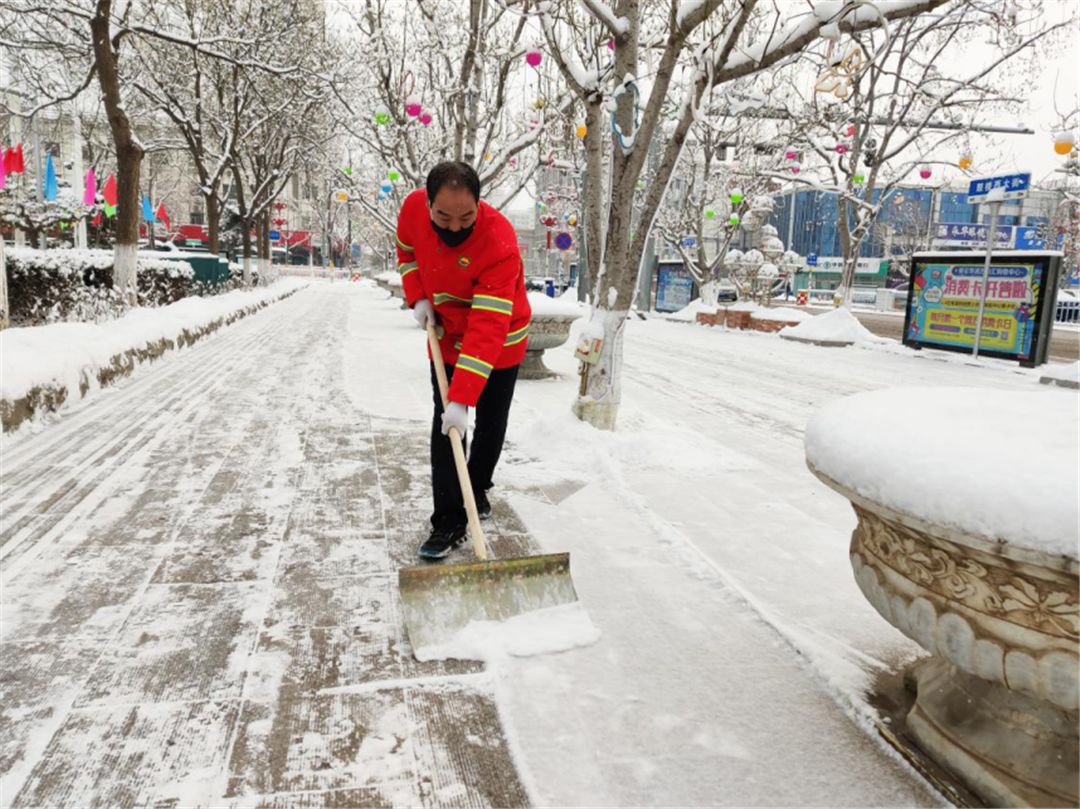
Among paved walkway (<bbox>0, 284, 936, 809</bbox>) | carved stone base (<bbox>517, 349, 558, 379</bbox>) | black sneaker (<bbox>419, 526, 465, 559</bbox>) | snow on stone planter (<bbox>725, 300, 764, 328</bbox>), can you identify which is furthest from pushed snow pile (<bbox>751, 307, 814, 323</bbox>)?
black sneaker (<bbox>419, 526, 465, 559</bbox>)

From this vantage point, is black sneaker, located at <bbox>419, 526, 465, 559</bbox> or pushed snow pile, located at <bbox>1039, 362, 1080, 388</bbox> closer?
black sneaker, located at <bbox>419, 526, 465, 559</bbox>

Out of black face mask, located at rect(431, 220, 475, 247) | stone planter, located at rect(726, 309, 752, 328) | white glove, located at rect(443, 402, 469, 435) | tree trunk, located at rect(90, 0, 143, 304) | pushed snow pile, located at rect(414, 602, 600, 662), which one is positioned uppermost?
tree trunk, located at rect(90, 0, 143, 304)

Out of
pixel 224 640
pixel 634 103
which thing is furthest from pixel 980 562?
pixel 634 103

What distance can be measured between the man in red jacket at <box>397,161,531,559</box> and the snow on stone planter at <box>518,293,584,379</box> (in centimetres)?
483

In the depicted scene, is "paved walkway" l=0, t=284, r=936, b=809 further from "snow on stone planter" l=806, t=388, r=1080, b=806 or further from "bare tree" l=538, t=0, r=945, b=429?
"bare tree" l=538, t=0, r=945, b=429

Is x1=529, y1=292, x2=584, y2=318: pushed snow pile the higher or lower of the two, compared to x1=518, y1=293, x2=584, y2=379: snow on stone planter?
higher

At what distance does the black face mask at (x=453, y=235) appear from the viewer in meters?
2.97

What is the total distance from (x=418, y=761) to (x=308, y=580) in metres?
1.26

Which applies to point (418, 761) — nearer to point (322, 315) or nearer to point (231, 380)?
point (231, 380)

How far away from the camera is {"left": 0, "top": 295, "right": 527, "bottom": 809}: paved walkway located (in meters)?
1.89

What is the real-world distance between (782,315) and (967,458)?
17.1 metres

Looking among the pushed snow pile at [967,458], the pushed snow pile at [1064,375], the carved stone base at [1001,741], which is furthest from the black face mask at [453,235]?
the pushed snow pile at [1064,375]

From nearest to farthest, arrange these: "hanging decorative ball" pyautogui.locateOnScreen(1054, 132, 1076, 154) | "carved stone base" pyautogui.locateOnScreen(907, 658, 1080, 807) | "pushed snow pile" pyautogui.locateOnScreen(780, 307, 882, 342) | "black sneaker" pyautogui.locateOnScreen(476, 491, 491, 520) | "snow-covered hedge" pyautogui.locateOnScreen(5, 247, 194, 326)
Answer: "carved stone base" pyautogui.locateOnScreen(907, 658, 1080, 807), "black sneaker" pyautogui.locateOnScreen(476, 491, 491, 520), "snow-covered hedge" pyautogui.locateOnScreen(5, 247, 194, 326), "hanging decorative ball" pyautogui.locateOnScreen(1054, 132, 1076, 154), "pushed snow pile" pyautogui.locateOnScreen(780, 307, 882, 342)

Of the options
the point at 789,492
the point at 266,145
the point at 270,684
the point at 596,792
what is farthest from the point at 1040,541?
the point at 266,145
